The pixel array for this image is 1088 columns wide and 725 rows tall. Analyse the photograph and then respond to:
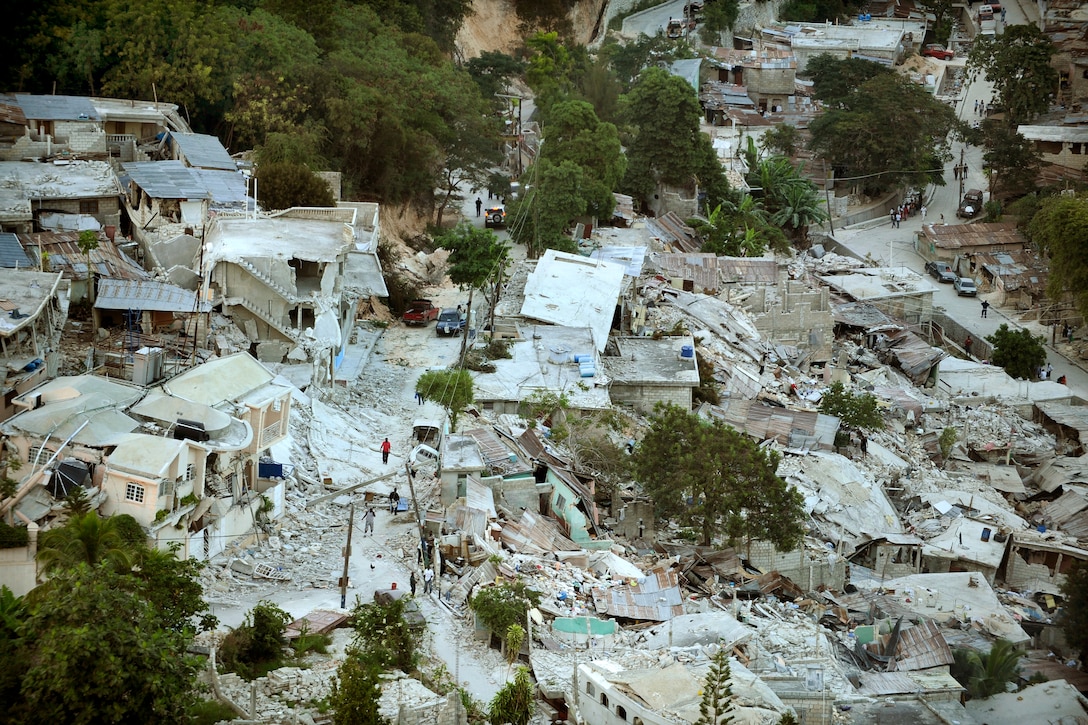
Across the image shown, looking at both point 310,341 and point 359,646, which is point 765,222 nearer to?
point 310,341

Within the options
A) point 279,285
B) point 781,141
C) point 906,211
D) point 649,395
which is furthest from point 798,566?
point 781,141

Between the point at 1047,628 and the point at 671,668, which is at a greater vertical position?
Result: the point at 671,668

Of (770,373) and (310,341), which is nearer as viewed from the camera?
(310,341)

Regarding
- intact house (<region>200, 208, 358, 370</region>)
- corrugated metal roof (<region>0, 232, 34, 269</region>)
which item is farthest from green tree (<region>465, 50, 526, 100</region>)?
corrugated metal roof (<region>0, 232, 34, 269</region>)

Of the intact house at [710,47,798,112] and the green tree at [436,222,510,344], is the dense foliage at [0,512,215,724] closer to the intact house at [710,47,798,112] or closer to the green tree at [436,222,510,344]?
the green tree at [436,222,510,344]

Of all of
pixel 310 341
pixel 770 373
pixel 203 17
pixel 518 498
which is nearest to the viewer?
pixel 518 498

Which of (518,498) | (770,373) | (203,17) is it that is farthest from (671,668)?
(203,17)
